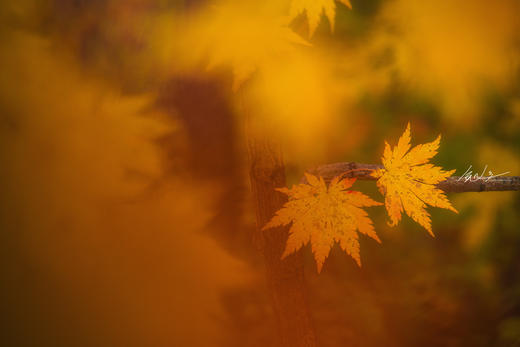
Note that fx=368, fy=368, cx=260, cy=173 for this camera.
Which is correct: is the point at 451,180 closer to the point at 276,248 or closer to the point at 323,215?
the point at 323,215

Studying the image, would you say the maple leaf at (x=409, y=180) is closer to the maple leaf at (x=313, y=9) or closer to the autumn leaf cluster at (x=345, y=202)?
the autumn leaf cluster at (x=345, y=202)

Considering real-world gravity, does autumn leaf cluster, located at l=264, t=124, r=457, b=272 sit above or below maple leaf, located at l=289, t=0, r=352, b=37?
below

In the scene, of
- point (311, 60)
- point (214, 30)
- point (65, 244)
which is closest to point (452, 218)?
point (311, 60)

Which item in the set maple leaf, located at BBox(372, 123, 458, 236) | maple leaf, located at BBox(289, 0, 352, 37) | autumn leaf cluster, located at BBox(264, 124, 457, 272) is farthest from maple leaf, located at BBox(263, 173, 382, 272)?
maple leaf, located at BBox(289, 0, 352, 37)

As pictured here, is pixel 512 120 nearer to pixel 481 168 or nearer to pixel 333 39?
pixel 481 168

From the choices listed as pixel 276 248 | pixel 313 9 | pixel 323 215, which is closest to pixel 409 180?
pixel 323 215

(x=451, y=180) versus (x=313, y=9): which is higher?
(x=313, y=9)

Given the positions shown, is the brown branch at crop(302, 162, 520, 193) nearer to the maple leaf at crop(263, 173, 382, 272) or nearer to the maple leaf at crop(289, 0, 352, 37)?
the maple leaf at crop(263, 173, 382, 272)

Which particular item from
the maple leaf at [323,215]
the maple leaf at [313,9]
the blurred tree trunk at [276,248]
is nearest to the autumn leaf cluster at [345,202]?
the maple leaf at [323,215]
